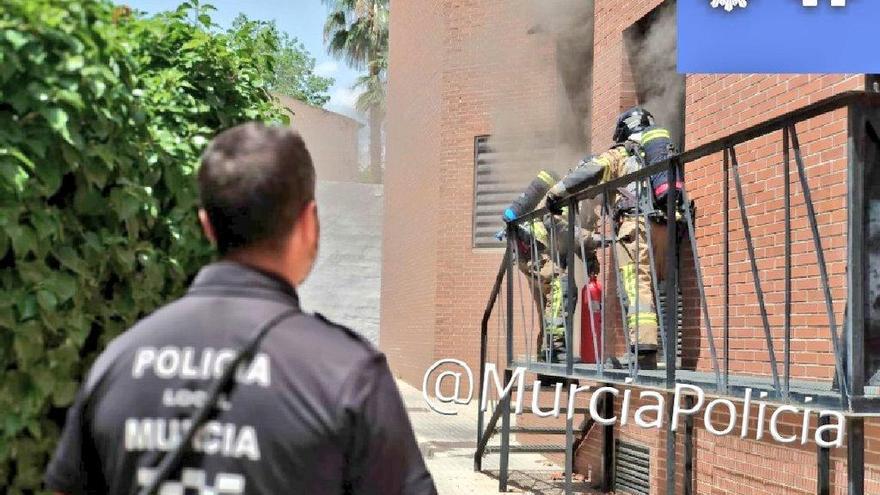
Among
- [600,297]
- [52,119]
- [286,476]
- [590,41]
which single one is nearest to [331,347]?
[286,476]

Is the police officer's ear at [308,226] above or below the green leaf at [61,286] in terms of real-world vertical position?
above

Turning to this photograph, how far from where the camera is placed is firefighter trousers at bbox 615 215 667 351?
5.71 m

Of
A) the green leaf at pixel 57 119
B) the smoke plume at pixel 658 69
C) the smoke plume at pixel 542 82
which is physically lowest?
the green leaf at pixel 57 119

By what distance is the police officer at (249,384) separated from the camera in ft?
4.91

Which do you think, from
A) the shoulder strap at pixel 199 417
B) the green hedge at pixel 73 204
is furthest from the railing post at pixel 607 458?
the shoulder strap at pixel 199 417

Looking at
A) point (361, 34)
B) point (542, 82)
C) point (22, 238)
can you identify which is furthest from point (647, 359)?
point (361, 34)

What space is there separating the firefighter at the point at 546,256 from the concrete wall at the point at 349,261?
13660 millimetres

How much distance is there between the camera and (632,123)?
6.50 meters

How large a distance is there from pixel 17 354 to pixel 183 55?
58.5 inches

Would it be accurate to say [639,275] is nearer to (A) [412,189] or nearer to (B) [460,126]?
(B) [460,126]

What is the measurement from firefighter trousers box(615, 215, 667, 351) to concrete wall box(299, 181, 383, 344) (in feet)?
50.5

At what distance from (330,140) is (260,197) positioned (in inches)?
1458

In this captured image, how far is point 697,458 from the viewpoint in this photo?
634cm

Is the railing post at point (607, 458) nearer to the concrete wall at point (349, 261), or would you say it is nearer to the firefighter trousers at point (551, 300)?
the firefighter trousers at point (551, 300)
